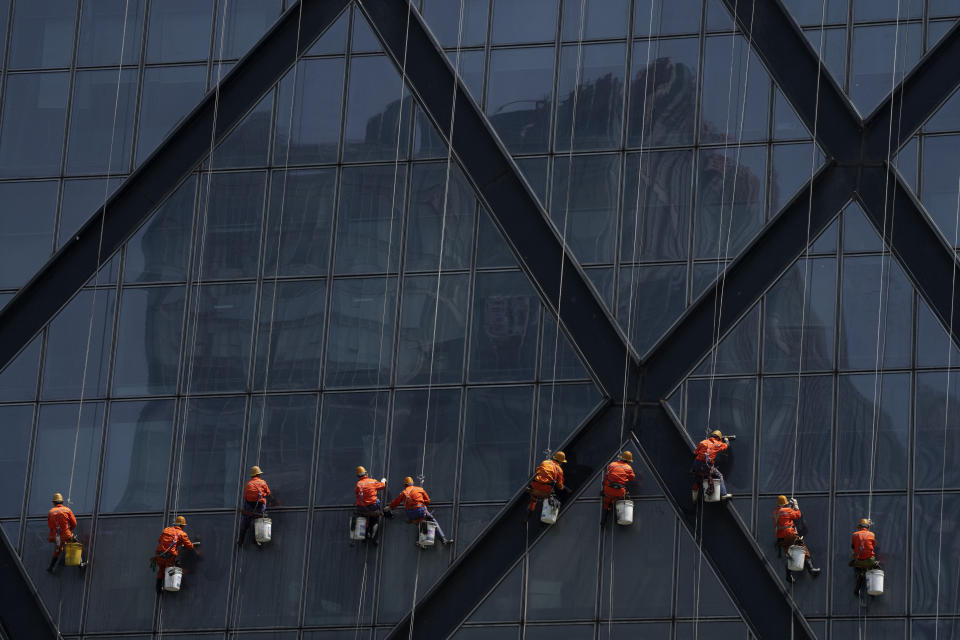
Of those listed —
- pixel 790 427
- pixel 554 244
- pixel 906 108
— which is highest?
pixel 906 108

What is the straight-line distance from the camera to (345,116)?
41.1m

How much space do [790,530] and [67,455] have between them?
1342cm

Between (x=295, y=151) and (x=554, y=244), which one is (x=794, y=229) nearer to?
(x=554, y=244)

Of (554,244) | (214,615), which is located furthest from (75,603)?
(554,244)

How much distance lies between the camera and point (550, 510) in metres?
38.4

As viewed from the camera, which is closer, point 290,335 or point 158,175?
point 290,335

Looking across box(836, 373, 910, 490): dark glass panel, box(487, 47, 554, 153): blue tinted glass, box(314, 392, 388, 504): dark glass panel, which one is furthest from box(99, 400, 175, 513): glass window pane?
box(836, 373, 910, 490): dark glass panel

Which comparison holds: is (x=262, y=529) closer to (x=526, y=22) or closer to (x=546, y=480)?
(x=546, y=480)

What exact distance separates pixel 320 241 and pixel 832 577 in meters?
11.2

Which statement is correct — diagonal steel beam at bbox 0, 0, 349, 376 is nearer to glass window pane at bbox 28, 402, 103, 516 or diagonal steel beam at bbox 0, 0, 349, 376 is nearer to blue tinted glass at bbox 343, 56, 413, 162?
blue tinted glass at bbox 343, 56, 413, 162

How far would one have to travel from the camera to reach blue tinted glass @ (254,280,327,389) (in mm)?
40000

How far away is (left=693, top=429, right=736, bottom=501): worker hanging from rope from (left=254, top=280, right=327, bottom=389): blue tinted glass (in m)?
7.17

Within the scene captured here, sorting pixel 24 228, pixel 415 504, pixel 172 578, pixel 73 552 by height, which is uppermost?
pixel 24 228

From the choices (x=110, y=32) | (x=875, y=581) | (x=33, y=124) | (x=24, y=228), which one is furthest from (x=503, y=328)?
(x=33, y=124)
